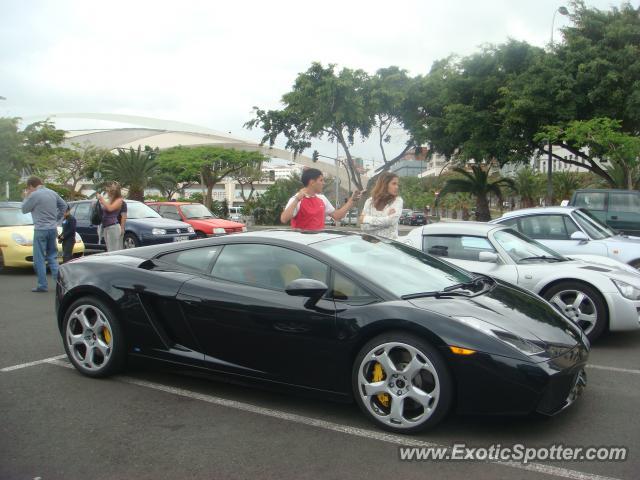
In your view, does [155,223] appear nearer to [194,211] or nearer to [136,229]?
[136,229]

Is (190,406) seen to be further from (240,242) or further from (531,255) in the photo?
(531,255)

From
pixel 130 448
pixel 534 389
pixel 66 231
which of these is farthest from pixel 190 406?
pixel 66 231

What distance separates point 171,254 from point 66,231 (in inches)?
277

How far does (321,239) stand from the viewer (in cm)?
428

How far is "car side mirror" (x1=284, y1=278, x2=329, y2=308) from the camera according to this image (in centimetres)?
362

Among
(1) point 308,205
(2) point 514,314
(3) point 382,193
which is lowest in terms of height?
(2) point 514,314

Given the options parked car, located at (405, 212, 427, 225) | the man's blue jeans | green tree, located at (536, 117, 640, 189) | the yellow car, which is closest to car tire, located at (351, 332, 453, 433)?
the man's blue jeans

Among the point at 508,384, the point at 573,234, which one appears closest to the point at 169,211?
the point at 573,234

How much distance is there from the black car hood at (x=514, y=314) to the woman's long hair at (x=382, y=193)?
2.34 metres

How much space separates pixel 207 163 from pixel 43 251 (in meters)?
44.6

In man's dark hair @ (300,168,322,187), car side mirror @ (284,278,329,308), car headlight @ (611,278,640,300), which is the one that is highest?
man's dark hair @ (300,168,322,187)

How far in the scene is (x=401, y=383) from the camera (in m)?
3.47

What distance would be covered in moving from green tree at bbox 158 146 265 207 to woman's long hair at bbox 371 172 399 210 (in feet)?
A: 150

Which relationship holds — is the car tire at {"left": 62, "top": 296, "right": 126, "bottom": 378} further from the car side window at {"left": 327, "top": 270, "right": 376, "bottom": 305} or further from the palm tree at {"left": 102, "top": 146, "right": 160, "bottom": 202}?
the palm tree at {"left": 102, "top": 146, "right": 160, "bottom": 202}
